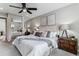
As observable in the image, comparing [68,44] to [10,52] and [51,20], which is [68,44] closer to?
[51,20]

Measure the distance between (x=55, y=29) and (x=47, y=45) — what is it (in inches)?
15.1

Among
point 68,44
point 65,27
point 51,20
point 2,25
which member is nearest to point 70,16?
point 65,27

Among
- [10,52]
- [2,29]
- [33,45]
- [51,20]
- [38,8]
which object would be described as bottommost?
[10,52]

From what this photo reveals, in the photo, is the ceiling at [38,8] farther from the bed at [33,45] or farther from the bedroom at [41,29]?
the bed at [33,45]

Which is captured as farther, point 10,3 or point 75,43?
point 75,43

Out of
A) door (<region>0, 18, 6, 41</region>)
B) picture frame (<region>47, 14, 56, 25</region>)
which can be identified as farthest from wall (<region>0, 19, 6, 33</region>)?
picture frame (<region>47, 14, 56, 25</region>)

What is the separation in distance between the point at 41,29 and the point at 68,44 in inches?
26.3

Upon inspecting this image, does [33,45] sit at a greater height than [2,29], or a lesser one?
lesser

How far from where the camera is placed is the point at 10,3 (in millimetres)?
1493

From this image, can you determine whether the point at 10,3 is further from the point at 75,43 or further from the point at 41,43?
the point at 75,43

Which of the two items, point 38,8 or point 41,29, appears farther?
point 41,29

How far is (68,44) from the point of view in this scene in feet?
5.51

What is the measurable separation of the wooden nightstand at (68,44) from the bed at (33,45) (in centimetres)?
14

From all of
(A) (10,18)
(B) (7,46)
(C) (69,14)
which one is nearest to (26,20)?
(A) (10,18)
